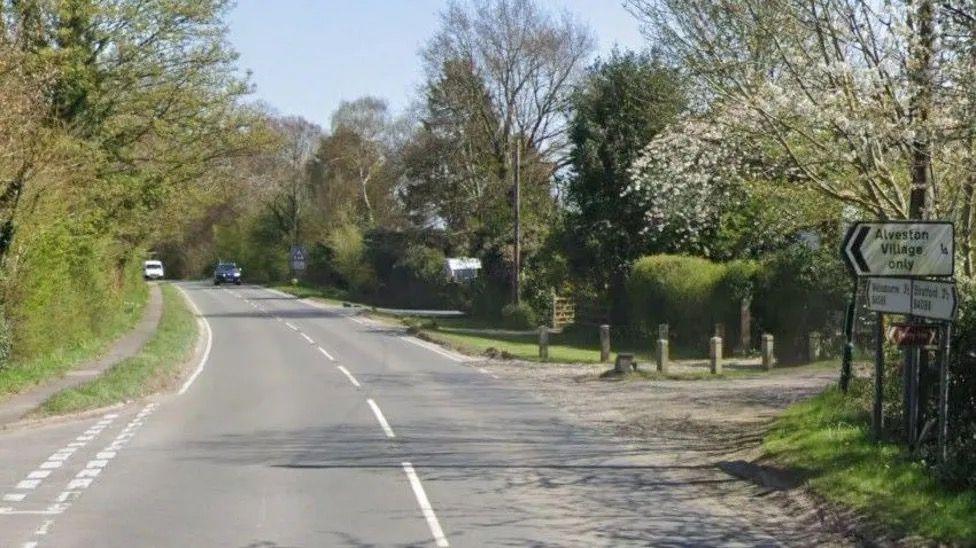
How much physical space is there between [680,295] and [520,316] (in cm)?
1409

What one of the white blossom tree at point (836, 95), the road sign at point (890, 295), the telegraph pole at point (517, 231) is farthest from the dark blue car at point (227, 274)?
the road sign at point (890, 295)

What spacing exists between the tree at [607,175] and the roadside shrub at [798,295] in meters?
7.14

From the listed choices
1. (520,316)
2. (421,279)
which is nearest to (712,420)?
(520,316)

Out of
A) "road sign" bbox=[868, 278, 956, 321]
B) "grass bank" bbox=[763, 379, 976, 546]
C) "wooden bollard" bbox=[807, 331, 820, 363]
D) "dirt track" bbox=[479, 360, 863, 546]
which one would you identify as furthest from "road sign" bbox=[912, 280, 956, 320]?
"wooden bollard" bbox=[807, 331, 820, 363]

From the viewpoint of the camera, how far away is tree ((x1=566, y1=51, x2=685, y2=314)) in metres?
44.2

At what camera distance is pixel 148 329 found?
4388 centimetres

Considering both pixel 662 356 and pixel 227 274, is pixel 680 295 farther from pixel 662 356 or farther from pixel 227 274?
pixel 227 274

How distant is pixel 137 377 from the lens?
26.5 m

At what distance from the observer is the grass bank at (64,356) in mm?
24752

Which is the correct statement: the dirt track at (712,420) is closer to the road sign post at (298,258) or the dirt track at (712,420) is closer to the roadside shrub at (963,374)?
the roadside shrub at (963,374)

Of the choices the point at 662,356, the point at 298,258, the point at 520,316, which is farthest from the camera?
the point at 298,258

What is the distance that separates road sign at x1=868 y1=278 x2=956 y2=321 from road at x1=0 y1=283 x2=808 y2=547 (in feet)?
8.46

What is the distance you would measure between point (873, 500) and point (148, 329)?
35.5 meters

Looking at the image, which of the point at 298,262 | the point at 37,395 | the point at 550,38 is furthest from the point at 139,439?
the point at 298,262
